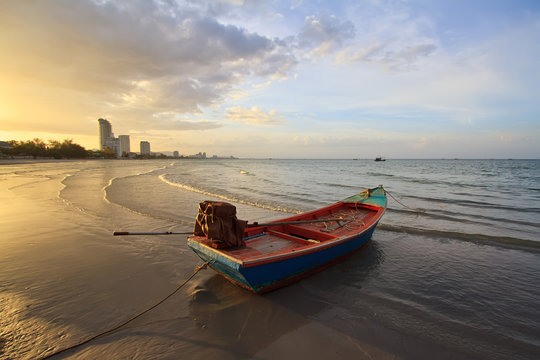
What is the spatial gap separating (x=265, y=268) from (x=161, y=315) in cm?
194

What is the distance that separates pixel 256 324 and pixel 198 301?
1281mm

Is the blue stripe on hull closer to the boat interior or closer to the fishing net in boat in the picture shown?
the boat interior

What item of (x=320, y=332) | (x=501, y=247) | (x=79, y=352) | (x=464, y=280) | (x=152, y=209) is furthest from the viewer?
(x=152, y=209)

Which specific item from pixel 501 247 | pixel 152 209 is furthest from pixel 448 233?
pixel 152 209

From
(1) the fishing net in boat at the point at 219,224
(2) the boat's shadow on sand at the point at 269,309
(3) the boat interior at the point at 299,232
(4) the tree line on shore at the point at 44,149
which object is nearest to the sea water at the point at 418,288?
(2) the boat's shadow on sand at the point at 269,309

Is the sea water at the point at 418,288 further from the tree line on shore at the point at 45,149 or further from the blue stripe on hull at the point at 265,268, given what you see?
the tree line on shore at the point at 45,149

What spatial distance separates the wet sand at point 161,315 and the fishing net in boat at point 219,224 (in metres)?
1.02

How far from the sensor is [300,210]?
13.5 m

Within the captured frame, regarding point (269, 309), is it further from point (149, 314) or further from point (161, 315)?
point (149, 314)

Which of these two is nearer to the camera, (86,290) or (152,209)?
(86,290)

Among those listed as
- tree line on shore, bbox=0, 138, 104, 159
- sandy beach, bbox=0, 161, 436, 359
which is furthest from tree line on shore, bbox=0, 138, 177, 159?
sandy beach, bbox=0, 161, 436, 359

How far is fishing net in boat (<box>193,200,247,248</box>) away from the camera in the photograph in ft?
15.7

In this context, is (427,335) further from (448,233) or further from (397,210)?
(397,210)

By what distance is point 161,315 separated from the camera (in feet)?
13.7
